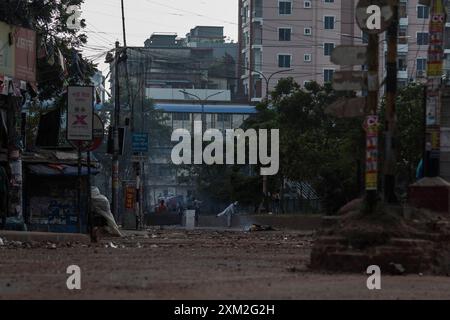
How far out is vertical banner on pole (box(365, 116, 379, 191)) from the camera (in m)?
16.2

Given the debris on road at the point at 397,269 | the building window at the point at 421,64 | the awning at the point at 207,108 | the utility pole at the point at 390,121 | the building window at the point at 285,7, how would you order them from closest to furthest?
the debris on road at the point at 397,269
the utility pole at the point at 390,121
the building window at the point at 421,64
the building window at the point at 285,7
the awning at the point at 207,108

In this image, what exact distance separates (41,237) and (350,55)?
11967 millimetres

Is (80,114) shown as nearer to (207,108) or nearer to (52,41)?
(52,41)

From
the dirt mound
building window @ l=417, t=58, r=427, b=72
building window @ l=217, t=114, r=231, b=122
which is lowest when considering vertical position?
the dirt mound

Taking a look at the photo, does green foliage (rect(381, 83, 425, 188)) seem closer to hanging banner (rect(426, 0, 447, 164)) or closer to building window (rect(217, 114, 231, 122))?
hanging banner (rect(426, 0, 447, 164))

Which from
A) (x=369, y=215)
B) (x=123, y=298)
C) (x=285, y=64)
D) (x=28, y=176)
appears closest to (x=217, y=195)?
(x=285, y=64)

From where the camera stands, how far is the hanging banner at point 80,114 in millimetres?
25281

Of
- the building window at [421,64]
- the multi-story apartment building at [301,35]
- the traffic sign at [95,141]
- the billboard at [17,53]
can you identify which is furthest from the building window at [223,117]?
the traffic sign at [95,141]

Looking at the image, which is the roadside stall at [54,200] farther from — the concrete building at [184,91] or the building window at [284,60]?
the building window at [284,60]

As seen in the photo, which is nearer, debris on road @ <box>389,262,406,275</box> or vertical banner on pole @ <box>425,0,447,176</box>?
debris on road @ <box>389,262,406,275</box>

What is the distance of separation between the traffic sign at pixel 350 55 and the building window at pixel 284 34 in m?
83.1

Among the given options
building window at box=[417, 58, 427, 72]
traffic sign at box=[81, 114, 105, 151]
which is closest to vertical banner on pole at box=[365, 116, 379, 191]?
traffic sign at box=[81, 114, 105, 151]

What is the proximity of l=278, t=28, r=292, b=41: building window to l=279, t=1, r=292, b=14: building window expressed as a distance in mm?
1637
